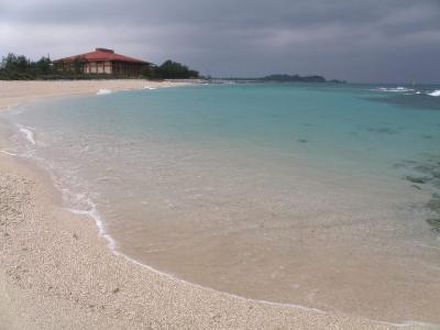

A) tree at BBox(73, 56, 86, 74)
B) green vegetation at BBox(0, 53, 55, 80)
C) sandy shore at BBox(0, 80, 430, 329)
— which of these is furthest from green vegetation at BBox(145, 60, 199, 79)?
sandy shore at BBox(0, 80, 430, 329)

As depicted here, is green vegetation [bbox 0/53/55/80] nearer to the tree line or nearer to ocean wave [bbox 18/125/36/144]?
the tree line

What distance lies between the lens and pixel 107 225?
665cm

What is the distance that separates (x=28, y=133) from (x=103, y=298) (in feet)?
43.7

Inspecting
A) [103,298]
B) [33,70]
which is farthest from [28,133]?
[33,70]

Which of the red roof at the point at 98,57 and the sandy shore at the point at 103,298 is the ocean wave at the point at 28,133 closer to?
the sandy shore at the point at 103,298

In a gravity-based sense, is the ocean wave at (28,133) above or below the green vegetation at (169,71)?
below

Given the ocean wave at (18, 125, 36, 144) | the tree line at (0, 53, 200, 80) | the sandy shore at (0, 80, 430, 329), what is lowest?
the sandy shore at (0, 80, 430, 329)

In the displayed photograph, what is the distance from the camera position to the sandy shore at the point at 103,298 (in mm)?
4008

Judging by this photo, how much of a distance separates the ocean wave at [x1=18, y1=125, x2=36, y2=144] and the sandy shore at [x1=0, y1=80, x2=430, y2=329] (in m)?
9.65

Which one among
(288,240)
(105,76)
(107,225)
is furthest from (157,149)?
(105,76)

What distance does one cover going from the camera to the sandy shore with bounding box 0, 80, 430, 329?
401cm

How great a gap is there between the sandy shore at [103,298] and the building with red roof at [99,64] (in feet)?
292

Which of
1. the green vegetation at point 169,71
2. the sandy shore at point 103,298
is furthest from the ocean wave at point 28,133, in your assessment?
the green vegetation at point 169,71

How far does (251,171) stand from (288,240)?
4.48 m
